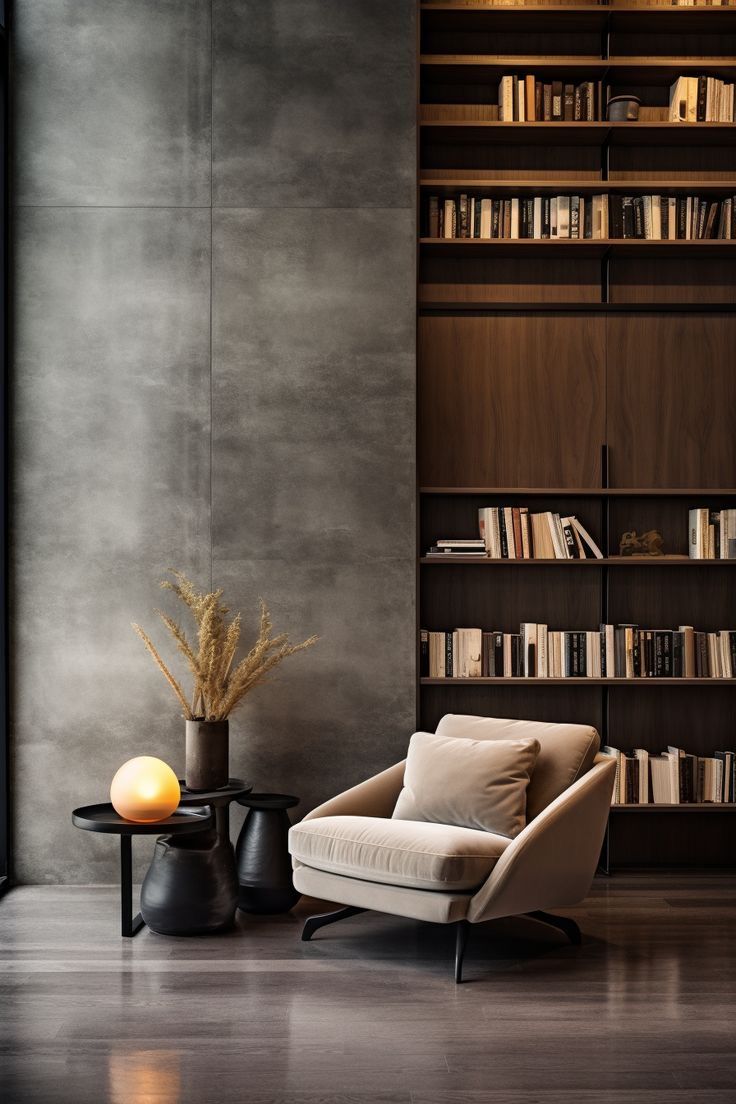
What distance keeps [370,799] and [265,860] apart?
49 cm

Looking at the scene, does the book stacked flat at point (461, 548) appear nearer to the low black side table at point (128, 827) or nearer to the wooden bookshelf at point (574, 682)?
the wooden bookshelf at point (574, 682)

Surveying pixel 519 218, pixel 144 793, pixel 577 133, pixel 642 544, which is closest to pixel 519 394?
pixel 519 218

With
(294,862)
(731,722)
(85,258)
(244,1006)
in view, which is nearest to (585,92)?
(85,258)

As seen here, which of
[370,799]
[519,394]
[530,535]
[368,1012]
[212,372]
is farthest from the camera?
[519,394]

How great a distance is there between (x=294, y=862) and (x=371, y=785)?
17.5 inches

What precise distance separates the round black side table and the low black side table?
55mm

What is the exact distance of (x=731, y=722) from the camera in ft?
16.6

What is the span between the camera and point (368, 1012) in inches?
127

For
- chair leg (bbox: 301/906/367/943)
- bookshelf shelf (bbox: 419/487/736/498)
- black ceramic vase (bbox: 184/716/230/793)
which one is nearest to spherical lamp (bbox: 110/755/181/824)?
black ceramic vase (bbox: 184/716/230/793)

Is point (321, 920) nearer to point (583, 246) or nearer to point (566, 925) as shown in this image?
point (566, 925)

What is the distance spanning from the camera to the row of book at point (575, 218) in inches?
195

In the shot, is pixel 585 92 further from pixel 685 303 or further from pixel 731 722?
pixel 731 722

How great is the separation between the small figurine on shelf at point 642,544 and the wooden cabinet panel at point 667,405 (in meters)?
0.26

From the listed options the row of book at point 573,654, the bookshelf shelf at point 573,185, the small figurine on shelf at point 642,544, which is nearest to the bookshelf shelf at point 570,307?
the bookshelf shelf at point 573,185
